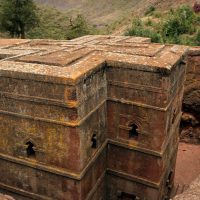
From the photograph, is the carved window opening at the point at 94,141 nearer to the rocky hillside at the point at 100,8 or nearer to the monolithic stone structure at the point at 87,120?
the monolithic stone structure at the point at 87,120

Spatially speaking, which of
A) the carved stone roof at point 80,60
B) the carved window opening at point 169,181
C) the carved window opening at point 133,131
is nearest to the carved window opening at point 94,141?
the carved window opening at point 133,131

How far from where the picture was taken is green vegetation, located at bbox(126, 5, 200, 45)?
19547 millimetres

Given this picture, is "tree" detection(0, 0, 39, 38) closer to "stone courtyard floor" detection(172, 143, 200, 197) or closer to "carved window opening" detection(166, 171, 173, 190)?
"stone courtyard floor" detection(172, 143, 200, 197)

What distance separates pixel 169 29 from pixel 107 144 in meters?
14.5

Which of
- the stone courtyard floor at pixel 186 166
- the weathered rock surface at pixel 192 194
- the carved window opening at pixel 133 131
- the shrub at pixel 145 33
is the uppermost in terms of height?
the shrub at pixel 145 33

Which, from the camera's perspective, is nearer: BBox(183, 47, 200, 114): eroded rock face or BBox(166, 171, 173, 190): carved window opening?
BBox(166, 171, 173, 190): carved window opening

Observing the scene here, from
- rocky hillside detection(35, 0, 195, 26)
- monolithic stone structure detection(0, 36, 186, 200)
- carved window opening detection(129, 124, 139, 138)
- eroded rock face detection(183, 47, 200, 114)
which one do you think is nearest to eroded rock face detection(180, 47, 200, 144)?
eroded rock face detection(183, 47, 200, 114)

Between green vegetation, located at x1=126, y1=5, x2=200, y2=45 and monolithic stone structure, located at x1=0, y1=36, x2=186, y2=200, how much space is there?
10.6 m

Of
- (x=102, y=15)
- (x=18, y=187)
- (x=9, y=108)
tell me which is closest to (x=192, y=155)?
(x=18, y=187)

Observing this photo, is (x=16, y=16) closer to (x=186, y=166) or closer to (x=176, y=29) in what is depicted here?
(x=176, y=29)

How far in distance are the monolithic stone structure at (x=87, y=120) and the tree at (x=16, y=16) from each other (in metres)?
15.9

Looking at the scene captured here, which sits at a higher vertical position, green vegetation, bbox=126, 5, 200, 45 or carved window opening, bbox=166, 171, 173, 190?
green vegetation, bbox=126, 5, 200, 45

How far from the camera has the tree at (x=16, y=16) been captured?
2384 cm

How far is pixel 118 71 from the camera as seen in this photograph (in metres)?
7.98
